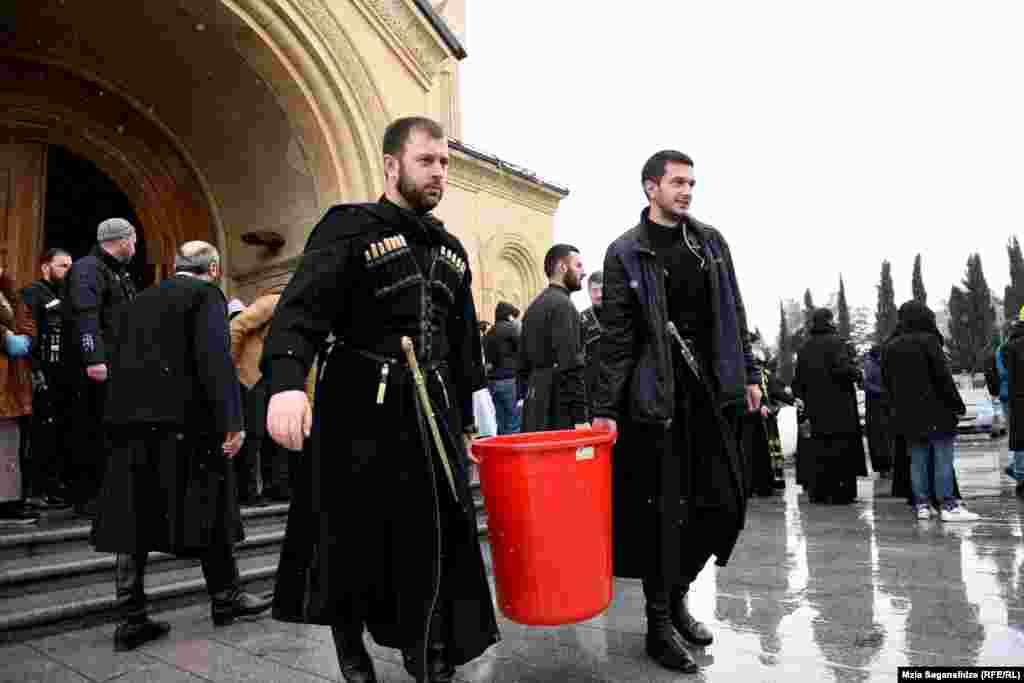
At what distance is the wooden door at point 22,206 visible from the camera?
8031 mm

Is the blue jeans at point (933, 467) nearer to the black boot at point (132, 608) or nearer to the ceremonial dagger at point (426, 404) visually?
the ceremonial dagger at point (426, 404)

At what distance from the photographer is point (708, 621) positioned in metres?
3.40

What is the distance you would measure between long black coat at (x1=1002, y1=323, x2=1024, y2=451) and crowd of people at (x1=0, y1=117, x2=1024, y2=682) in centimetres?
613

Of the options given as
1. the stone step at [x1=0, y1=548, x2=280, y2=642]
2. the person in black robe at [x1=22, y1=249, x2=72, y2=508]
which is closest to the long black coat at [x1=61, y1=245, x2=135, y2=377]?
the person in black robe at [x1=22, y1=249, x2=72, y2=508]

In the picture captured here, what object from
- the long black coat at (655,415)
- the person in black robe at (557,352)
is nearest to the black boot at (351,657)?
the long black coat at (655,415)

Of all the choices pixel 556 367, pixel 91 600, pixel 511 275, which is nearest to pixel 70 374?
pixel 91 600

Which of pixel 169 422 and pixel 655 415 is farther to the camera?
pixel 169 422

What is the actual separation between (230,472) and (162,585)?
0.98m

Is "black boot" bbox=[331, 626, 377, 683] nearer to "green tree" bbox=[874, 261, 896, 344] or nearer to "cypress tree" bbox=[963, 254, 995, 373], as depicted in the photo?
"cypress tree" bbox=[963, 254, 995, 373]

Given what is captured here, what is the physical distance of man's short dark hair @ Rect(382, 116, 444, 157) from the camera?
2.54 m

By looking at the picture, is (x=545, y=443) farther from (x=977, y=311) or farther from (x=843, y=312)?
(x=843, y=312)

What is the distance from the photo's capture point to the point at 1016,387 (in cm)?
772

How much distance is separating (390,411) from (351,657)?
2.80 ft

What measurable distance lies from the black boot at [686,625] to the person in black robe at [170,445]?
2.22m
